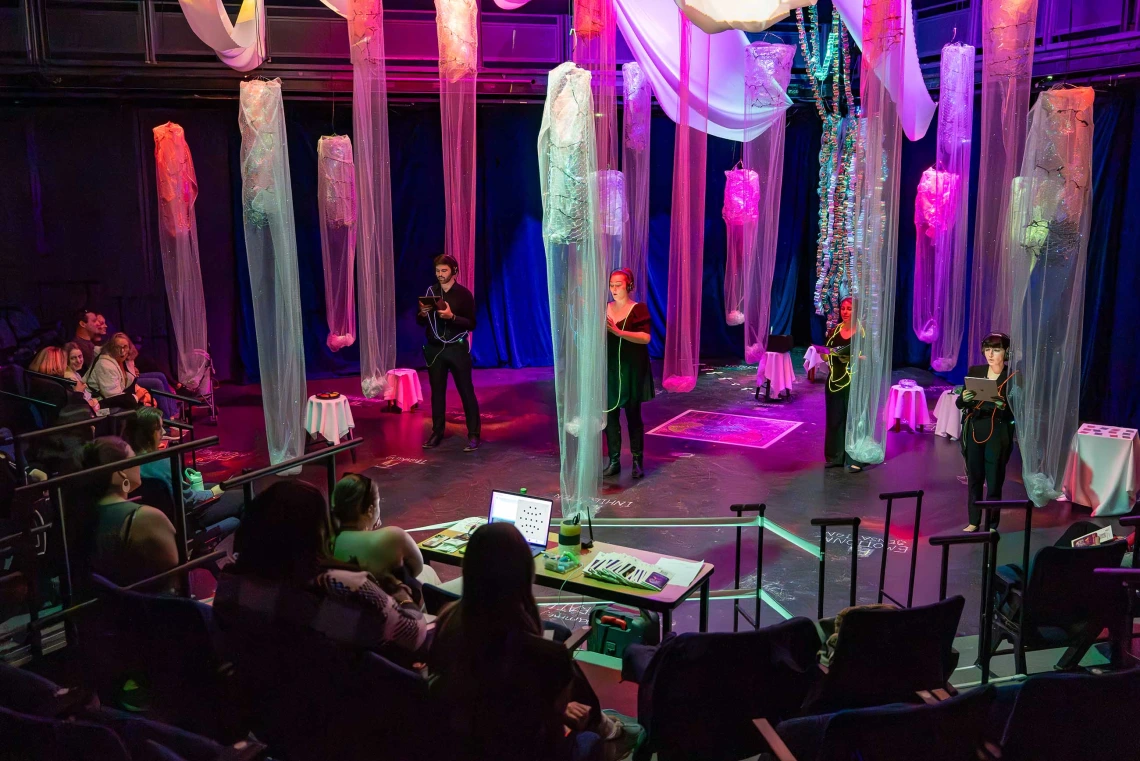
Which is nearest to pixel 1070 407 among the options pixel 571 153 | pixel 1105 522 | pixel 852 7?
pixel 1105 522

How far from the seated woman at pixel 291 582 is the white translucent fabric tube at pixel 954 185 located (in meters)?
6.21

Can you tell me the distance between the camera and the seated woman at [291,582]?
2.40 meters

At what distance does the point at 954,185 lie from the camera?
301 inches

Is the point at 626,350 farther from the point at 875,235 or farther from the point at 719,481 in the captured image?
the point at 875,235

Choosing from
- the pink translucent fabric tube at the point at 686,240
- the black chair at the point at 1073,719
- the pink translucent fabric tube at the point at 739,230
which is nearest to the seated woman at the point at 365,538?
the black chair at the point at 1073,719

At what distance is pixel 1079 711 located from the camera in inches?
95.5

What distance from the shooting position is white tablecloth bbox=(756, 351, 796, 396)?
9.02 m

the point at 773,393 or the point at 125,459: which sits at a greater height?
the point at 125,459

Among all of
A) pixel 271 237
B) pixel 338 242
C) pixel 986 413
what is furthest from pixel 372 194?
pixel 986 413

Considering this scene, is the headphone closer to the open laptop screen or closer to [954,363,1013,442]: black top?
[954,363,1013,442]: black top

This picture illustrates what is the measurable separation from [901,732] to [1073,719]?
53 centimetres

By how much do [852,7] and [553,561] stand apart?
4.79m

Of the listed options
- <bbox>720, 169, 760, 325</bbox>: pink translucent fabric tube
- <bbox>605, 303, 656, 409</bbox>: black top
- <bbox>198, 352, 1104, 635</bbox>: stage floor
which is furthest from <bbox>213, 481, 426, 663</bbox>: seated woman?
<bbox>720, 169, 760, 325</bbox>: pink translucent fabric tube

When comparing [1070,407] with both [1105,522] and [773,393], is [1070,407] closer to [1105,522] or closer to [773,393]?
[1105,522]
